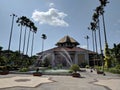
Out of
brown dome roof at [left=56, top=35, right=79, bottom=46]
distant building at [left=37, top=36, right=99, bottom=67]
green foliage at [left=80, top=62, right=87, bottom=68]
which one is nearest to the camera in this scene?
green foliage at [left=80, top=62, right=87, bottom=68]

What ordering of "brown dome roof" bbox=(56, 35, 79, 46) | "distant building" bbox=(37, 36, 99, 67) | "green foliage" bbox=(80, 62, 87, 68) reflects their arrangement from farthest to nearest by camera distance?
"brown dome roof" bbox=(56, 35, 79, 46) < "distant building" bbox=(37, 36, 99, 67) < "green foliage" bbox=(80, 62, 87, 68)

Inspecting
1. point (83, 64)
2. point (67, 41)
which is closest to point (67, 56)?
point (83, 64)

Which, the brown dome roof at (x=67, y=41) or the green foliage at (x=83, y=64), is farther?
the brown dome roof at (x=67, y=41)

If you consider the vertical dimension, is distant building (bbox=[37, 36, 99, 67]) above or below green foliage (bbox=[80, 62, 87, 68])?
above

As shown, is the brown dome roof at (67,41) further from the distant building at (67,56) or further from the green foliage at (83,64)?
the green foliage at (83,64)

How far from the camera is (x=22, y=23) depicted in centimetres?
7031

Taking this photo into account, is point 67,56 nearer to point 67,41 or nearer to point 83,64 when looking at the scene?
point 83,64

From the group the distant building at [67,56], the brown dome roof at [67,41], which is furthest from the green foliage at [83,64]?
the brown dome roof at [67,41]

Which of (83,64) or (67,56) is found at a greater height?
(67,56)

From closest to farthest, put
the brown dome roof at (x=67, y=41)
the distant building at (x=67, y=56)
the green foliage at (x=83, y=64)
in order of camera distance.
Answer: the green foliage at (x=83, y=64) < the distant building at (x=67, y=56) < the brown dome roof at (x=67, y=41)

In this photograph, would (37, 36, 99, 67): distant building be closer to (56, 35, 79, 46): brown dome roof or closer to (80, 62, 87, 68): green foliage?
(80, 62, 87, 68): green foliage

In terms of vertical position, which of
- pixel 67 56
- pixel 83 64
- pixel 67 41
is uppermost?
pixel 67 41

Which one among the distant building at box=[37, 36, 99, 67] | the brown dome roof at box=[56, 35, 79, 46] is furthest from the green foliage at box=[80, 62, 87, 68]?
the brown dome roof at box=[56, 35, 79, 46]

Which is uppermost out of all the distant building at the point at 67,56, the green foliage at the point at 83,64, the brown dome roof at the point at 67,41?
the brown dome roof at the point at 67,41
